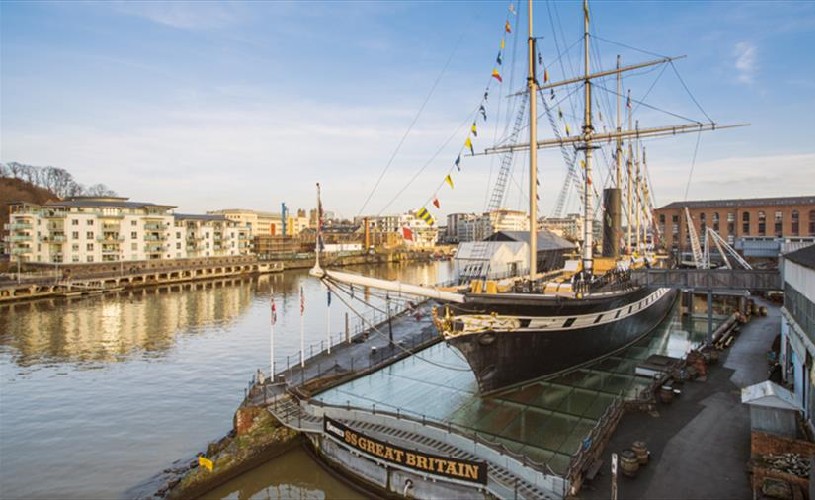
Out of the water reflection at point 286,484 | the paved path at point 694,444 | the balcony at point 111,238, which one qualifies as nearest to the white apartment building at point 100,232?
the balcony at point 111,238

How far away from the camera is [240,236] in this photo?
321 feet

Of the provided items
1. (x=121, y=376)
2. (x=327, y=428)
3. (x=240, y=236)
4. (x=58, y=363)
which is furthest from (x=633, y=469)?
(x=240, y=236)

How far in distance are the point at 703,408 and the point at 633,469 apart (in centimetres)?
654

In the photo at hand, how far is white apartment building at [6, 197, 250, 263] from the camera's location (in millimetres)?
67562

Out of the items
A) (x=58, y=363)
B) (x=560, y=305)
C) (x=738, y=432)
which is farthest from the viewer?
(x=58, y=363)

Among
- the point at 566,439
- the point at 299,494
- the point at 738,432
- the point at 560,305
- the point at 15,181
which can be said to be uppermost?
the point at 15,181

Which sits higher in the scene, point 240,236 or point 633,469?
point 240,236

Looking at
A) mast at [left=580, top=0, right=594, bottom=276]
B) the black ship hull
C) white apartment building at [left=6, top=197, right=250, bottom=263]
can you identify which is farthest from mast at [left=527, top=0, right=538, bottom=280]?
white apartment building at [left=6, top=197, right=250, bottom=263]

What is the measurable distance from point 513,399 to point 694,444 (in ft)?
23.5

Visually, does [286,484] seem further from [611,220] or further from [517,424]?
[611,220]

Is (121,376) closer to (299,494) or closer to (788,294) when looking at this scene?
(299,494)

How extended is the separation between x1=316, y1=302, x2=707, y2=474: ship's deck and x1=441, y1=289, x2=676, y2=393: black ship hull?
844 mm

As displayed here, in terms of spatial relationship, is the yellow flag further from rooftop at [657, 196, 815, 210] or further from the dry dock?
rooftop at [657, 196, 815, 210]

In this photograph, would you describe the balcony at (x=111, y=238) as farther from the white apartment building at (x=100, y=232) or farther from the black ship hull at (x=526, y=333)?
the black ship hull at (x=526, y=333)
